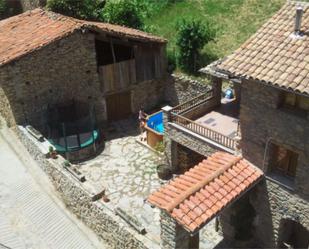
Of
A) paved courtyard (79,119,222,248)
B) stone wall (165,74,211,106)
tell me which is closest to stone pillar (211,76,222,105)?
stone wall (165,74,211,106)

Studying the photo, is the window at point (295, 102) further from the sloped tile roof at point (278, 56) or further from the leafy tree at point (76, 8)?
the leafy tree at point (76, 8)

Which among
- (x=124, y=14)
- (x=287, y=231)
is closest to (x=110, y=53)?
(x=124, y=14)

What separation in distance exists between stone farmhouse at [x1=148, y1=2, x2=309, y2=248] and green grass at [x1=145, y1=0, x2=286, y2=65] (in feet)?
44.8

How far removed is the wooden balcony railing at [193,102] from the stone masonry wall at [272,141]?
5378 mm

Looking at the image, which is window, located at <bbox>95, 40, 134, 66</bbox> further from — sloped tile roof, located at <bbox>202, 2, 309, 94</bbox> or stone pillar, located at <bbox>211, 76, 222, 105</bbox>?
sloped tile roof, located at <bbox>202, 2, 309, 94</bbox>

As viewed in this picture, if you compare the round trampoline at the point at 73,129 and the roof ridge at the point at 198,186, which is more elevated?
the roof ridge at the point at 198,186

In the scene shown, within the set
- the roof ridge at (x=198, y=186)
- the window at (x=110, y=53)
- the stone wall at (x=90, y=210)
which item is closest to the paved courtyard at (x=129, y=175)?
the stone wall at (x=90, y=210)

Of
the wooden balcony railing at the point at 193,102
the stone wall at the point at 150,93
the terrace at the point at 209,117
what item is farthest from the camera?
the stone wall at the point at 150,93

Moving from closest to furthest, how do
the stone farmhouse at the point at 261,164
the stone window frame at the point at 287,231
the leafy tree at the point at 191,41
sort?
the stone farmhouse at the point at 261,164 → the stone window frame at the point at 287,231 → the leafy tree at the point at 191,41

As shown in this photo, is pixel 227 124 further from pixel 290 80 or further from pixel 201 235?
pixel 290 80

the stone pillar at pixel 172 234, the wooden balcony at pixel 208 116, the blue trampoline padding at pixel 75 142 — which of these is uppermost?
the wooden balcony at pixel 208 116

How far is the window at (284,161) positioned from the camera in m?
14.5

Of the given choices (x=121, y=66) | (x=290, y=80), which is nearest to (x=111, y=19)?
(x=121, y=66)

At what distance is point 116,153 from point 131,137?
190 centimetres
